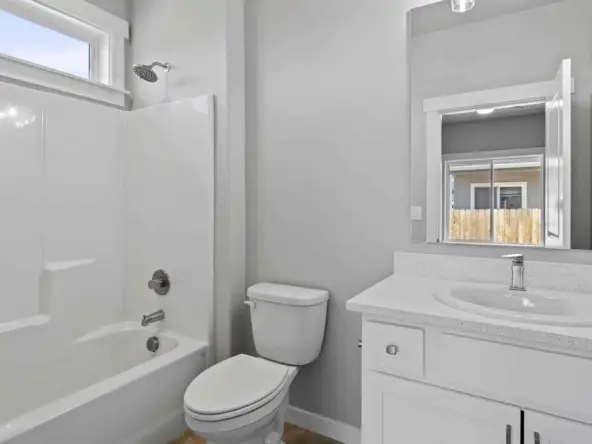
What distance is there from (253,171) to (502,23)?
1.34m

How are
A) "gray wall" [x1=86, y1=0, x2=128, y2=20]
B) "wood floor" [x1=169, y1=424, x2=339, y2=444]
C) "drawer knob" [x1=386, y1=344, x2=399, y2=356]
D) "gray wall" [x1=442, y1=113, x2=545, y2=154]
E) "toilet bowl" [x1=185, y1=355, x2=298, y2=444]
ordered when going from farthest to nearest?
1. "gray wall" [x1=86, y1=0, x2=128, y2=20]
2. "wood floor" [x1=169, y1=424, x2=339, y2=444]
3. "gray wall" [x1=442, y1=113, x2=545, y2=154]
4. "toilet bowl" [x1=185, y1=355, x2=298, y2=444]
5. "drawer knob" [x1=386, y1=344, x2=399, y2=356]

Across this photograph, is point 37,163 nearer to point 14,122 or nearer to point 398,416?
point 14,122

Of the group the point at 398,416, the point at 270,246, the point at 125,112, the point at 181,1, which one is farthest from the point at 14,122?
the point at 398,416

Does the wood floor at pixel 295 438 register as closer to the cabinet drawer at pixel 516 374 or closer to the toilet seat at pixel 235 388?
the toilet seat at pixel 235 388

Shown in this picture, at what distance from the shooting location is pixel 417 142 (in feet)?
5.62

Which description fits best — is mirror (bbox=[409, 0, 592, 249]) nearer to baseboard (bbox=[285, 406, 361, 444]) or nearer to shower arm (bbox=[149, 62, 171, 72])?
baseboard (bbox=[285, 406, 361, 444])

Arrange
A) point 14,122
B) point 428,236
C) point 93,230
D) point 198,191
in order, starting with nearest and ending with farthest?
point 428,236, point 14,122, point 198,191, point 93,230

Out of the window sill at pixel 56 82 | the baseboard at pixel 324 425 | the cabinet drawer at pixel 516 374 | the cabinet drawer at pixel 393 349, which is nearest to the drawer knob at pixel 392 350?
the cabinet drawer at pixel 393 349

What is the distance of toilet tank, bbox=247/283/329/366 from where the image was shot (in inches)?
72.2

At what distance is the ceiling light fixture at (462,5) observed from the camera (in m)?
1.61

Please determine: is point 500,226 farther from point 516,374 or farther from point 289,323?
point 289,323

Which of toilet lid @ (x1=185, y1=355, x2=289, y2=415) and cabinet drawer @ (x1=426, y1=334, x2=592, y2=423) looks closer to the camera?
cabinet drawer @ (x1=426, y1=334, x2=592, y2=423)

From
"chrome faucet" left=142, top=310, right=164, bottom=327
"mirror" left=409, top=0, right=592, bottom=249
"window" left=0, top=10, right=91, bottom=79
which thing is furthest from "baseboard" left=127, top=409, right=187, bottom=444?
"window" left=0, top=10, right=91, bottom=79

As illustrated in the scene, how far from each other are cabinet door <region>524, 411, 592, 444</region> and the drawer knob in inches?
14.6
